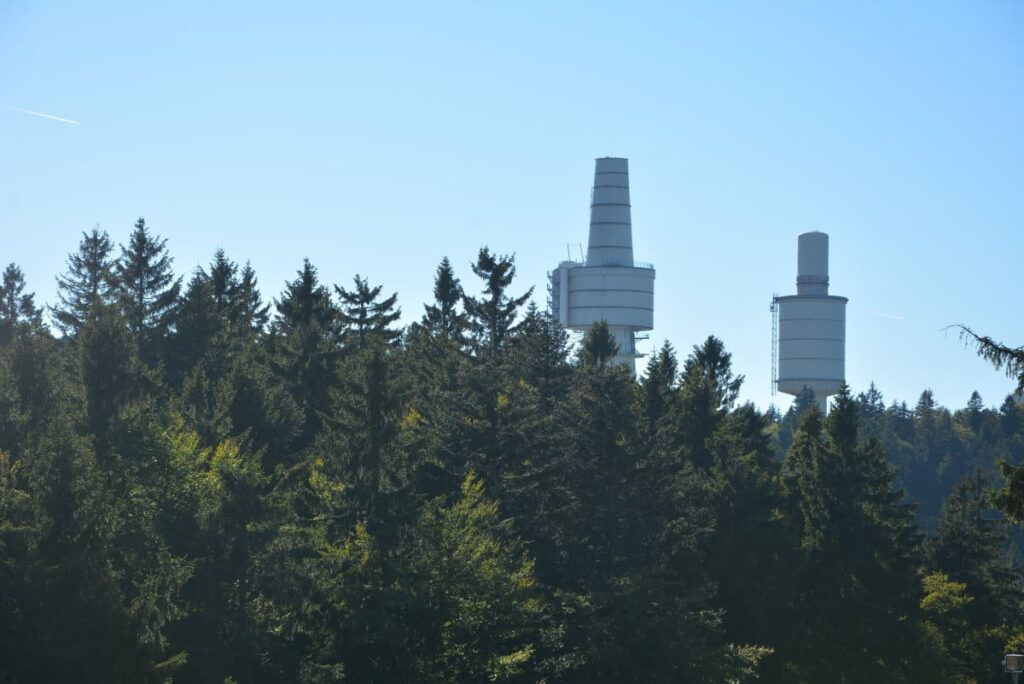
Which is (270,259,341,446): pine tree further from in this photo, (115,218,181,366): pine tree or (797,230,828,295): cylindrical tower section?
(797,230,828,295): cylindrical tower section

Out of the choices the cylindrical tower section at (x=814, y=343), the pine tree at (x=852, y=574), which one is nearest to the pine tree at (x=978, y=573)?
the pine tree at (x=852, y=574)

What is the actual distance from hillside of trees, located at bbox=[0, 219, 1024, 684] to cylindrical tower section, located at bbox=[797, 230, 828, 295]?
7201 cm

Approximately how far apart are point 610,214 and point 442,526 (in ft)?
316

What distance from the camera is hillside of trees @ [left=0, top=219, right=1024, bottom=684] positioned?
1435 inches

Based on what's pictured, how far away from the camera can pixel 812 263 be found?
145125 mm

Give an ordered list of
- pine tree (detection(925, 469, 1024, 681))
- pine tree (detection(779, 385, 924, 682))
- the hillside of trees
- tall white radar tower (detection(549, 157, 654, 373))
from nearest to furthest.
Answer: the hillside of trees → pine tree (detection(779, 385, 924, 682)) → pine tree (detection(925, 469, 1024, 681)) → tall white radar tower (detection(549, 157, 654, 373))

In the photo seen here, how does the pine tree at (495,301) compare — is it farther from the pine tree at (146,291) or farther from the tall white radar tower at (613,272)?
the tall white radar tower at (613,272)

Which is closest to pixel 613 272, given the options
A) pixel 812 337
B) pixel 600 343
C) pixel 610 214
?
pixel 610 214

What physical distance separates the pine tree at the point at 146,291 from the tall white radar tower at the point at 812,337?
7971 cm

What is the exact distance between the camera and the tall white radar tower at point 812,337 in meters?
142

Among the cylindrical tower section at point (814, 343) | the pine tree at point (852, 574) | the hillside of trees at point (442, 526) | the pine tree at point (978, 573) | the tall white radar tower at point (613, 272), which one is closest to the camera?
the hillside of trees at point (442, 526)

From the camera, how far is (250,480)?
40.6 metres

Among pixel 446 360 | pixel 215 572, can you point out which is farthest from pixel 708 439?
pixel 215 572

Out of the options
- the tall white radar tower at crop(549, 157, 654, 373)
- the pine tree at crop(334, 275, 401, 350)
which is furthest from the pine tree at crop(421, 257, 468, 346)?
the tall white radar tower at crop(549, 157, 654, 373)
